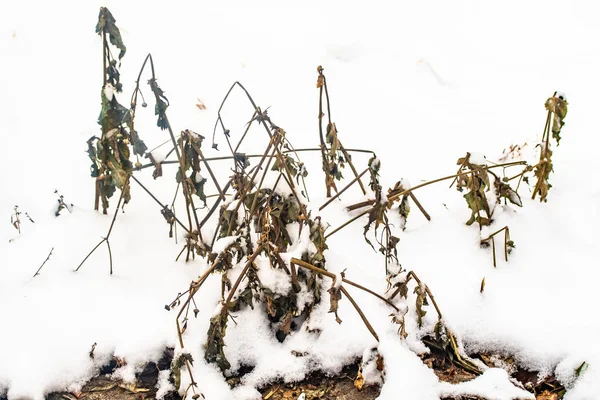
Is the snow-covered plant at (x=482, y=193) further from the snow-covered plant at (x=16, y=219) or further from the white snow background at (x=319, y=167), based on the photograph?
the snow-covered plant at (x=16, y=219)

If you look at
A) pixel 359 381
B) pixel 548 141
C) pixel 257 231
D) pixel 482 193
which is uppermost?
pixel 548 141

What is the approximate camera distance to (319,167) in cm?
251

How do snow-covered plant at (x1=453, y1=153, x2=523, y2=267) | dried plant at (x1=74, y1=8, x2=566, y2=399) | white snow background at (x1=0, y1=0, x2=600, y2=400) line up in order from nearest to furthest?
1. dried plant at (x1=74, y1=8, x2=566, y2=399)
2. white snow background at (x1=0, y1=0, x2=600, y2=400)
3. snow-covered plant at (x1=453, y1=153, x2=523, y2=267)

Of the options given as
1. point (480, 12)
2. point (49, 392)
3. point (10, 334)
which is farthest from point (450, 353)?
point (480, 12)

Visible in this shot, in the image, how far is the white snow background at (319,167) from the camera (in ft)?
5.92

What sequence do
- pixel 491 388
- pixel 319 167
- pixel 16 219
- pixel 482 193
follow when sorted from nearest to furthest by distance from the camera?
pixel 491 388 < pixel 482 193 < pixel 16 219 < pixel 319 167

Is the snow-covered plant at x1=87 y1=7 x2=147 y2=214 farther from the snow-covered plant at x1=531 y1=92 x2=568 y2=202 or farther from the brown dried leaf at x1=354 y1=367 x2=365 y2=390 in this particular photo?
the snow-covered plant at x1=531 y1=92 x2=568 y2=202

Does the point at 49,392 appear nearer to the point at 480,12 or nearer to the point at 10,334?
the point at 10,334

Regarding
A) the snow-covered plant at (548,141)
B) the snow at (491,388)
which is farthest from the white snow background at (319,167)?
the snow-covered plant at (548,141)

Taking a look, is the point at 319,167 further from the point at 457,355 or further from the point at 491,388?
the point at 491,388

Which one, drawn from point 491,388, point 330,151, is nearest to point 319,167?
→ point 330,151

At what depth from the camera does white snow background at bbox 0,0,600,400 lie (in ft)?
5.92

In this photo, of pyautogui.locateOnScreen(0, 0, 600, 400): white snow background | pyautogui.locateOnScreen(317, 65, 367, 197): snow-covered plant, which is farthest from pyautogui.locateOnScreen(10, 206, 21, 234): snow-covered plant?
pyautogui.locateOnScreen(317, 65, 367, 197): snow-covered plant

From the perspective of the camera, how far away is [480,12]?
11.2 feet
